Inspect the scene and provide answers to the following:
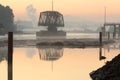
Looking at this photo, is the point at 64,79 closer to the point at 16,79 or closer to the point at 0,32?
the point at 16,79

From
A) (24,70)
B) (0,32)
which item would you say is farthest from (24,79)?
(0,32)

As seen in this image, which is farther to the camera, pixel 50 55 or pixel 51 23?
pixel 51 23

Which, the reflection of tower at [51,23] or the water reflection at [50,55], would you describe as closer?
the water reflection at [50,55]

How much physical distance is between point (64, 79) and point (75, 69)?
5.65m

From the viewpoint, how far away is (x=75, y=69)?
31.5m

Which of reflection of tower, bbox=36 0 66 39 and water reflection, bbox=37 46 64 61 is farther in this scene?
reflection of tower, bbox=36 0 66 39

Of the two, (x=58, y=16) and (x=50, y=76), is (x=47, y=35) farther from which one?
(x=50, y=76)

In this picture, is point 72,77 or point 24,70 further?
point 24,70

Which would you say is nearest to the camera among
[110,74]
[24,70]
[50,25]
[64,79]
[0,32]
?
[110,74]

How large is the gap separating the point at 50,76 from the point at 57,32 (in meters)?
157

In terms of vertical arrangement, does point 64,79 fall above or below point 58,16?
below

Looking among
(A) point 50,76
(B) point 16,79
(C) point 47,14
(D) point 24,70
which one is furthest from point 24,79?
(C) point 47,14

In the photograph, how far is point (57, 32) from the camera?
604ft

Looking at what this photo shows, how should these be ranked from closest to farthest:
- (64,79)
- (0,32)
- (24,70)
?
1. (64,79)
2. (24,70)
3. (0,32)
